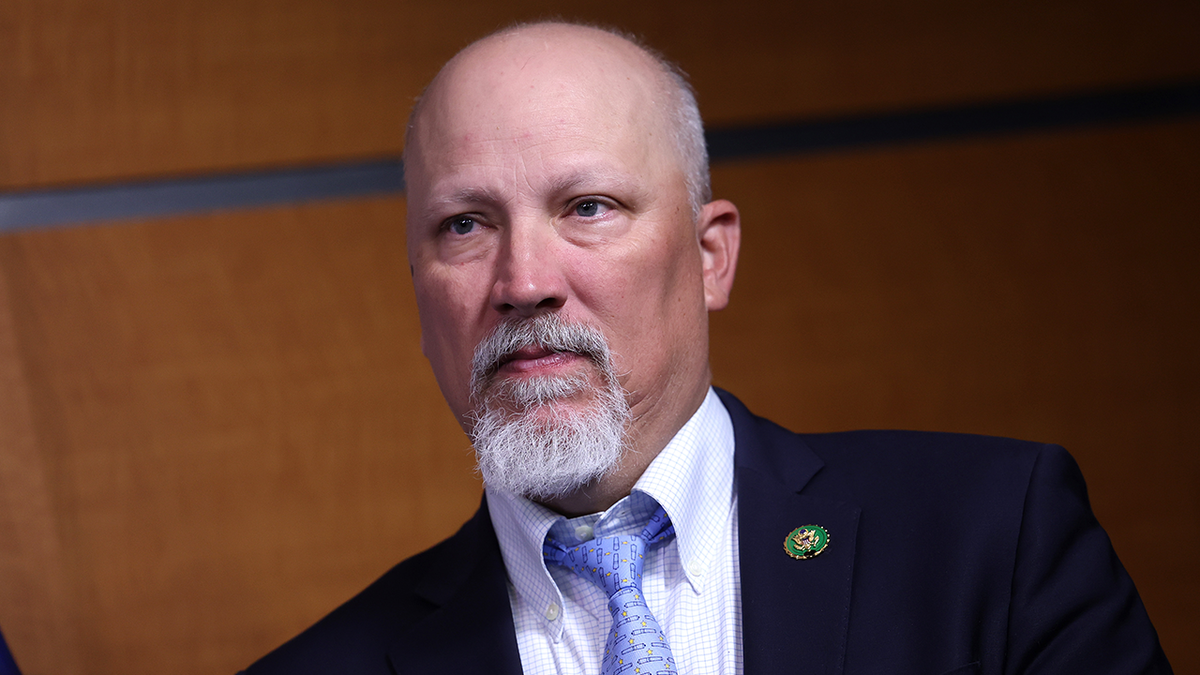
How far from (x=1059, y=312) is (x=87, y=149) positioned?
6.21 ft

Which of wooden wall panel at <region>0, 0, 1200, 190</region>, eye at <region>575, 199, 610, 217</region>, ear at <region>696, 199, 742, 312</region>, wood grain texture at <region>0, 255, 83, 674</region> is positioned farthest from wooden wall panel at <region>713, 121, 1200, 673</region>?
wood grain texture at <region>0, 255, 83, 674</region>

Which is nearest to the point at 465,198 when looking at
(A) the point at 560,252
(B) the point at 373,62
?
(A) the point at 560,252

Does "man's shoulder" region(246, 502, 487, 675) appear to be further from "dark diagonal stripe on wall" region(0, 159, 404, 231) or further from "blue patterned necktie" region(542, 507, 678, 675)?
"dark diagonal stripe on wall" region(0, 159, 404, 231)

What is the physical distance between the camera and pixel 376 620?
4.66 feet

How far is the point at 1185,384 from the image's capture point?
2143mm

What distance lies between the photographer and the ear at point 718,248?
1428mm

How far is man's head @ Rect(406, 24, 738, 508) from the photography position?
122 cm

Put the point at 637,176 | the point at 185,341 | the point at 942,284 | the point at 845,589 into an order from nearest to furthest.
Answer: the point at 845,589, the point at 637,176, the point at 185,341, the point at 942,284

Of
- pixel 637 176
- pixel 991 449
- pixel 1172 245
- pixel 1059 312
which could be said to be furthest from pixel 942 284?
pixel 637 176

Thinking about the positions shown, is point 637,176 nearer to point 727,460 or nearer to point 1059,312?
point 727,460

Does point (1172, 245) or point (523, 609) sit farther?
point (1172, 245)

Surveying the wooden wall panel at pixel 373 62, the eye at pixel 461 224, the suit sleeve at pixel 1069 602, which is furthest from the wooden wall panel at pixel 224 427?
the suit sleeve at pixel 1069 602

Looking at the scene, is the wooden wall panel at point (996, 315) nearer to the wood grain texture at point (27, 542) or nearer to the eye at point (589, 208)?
the eye at point (589, 208)

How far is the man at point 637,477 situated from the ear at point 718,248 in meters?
0.04
